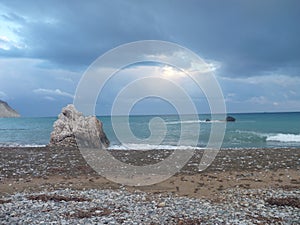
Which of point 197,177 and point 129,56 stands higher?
point 129,56

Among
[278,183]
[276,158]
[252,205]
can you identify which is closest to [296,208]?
[252,205]

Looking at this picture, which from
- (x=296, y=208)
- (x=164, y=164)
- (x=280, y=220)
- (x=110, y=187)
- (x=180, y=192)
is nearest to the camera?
(x=280, y=220)

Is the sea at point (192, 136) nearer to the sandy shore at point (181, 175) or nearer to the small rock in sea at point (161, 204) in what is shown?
the sandy shore at point (181, 175)

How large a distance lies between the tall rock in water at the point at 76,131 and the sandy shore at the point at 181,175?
34.1ft

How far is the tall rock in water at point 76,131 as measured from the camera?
1355 inches

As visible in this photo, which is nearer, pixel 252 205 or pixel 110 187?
pixel 252 205

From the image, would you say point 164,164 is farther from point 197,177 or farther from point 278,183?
point 278,183

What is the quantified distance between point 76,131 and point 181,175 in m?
20.2

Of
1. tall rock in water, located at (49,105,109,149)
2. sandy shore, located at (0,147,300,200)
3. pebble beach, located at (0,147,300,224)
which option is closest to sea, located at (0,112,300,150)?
tall rock in water, located at (49,105,109,149)

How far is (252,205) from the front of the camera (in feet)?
37.1

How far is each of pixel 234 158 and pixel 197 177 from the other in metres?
6.95

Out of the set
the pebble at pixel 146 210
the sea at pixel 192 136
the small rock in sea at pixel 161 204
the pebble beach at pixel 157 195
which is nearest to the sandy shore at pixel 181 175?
the pebble beach at pixel 157 195

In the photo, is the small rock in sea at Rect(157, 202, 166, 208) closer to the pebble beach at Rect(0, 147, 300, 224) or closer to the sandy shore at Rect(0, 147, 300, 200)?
the pebble beach at Rect(0, 147, 300, 224)

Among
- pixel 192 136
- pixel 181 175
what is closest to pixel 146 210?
pixel 181 175
